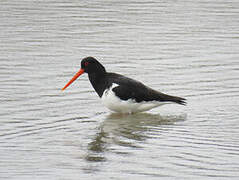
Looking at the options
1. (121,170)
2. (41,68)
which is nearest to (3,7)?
(41,68)

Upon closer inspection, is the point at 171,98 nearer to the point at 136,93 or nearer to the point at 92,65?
the point at 136,93

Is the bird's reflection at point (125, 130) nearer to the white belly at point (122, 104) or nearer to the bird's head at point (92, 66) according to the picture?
A: the white belly at point (122, 104)

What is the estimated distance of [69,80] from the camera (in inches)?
440

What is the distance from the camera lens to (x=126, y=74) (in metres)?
11.6

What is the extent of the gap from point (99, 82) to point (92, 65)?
1.19 feet

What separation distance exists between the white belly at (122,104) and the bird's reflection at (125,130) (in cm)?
11

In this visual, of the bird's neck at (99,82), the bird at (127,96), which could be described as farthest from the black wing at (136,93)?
the bird's neck at (99,82)

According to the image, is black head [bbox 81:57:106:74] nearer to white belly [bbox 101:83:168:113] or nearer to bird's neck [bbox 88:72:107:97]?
bird's neck [bbox 88:72:107:97]

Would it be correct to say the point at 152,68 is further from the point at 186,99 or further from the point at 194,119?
the point at 194,119

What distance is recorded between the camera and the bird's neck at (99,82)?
993 cm

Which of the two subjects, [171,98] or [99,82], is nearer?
[171,98]

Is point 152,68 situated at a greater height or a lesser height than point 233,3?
lesser

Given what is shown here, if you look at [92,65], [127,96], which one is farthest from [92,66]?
[127,96]

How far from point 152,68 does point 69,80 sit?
63.5 inches
